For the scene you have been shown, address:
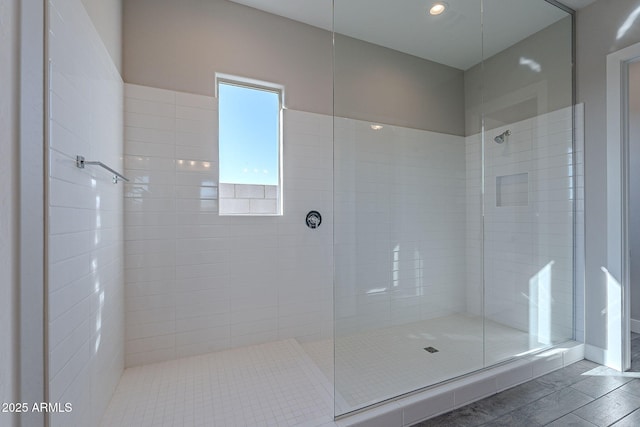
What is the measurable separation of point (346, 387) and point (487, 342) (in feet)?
4.00

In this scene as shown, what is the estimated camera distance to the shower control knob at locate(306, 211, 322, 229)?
97.3 inches

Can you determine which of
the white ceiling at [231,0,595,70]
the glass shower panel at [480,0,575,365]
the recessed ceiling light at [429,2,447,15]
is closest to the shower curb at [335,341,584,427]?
the glass shower panel at [480,0,575,365]

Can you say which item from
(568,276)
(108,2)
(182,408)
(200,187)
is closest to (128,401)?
(182,408)

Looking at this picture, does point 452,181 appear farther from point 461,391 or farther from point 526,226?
point 461,391

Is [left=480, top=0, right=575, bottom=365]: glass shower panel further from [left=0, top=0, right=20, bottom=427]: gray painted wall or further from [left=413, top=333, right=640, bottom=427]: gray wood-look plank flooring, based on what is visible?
[left=0, top=0, right=20, bottom=427]: gray painted wall

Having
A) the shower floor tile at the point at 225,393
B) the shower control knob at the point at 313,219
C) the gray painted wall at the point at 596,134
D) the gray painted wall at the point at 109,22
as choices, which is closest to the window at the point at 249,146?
the shower control knob at the point at 313,219

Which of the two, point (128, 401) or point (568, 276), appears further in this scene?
point (568, 276)

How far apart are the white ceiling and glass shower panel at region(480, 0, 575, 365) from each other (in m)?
0.01

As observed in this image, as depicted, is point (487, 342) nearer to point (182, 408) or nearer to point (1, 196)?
point (182, 408)

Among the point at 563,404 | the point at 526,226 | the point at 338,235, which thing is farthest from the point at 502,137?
the point at 563,404

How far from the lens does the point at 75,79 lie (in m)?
1.20

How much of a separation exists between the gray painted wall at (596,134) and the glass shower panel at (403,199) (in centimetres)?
77

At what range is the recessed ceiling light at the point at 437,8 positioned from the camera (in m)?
2.12

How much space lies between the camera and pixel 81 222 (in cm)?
124
